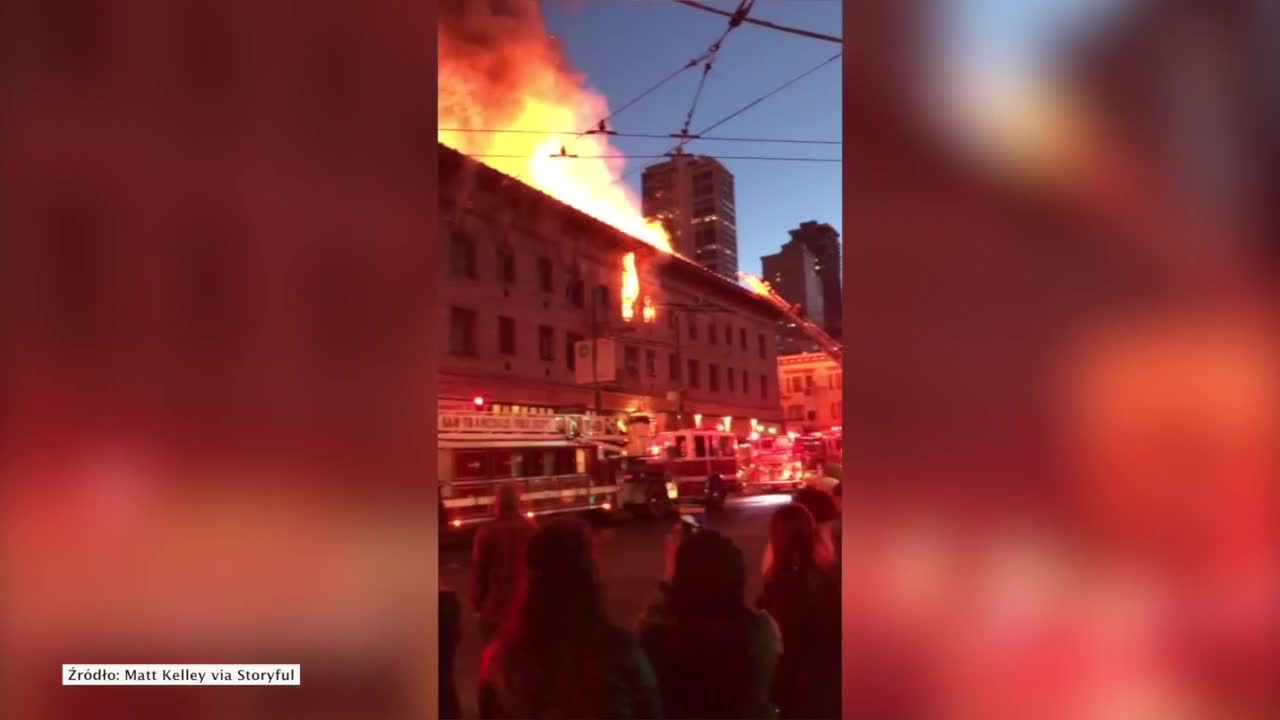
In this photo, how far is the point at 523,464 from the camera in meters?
1.75

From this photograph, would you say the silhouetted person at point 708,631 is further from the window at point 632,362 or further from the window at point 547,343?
the window at point 547,343

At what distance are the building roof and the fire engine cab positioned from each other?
0.36m

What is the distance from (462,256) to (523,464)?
1.84ft

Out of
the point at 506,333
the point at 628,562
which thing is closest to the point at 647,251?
the point at 506,333

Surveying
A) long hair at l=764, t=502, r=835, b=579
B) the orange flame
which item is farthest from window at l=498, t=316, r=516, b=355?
long hair at l=764, t=502, r=835, b=579

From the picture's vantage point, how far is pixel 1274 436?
1.78 metres

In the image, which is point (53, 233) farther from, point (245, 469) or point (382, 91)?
point (382, 91)

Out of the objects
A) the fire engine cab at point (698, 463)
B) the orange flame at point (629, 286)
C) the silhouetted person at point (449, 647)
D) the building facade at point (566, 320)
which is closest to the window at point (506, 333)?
the building facade at point (566, 320)

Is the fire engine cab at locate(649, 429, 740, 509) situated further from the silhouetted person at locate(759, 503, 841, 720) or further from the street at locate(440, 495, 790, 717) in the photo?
the silhouetted person at locate(759, 503, 841, 720)

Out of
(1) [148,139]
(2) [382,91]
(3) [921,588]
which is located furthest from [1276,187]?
(1) [148,139]

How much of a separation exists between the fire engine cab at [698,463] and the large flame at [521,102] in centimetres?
52

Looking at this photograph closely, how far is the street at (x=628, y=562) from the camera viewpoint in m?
1.76

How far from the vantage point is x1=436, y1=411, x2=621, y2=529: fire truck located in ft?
5.75

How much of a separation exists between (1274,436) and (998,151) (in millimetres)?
1015
